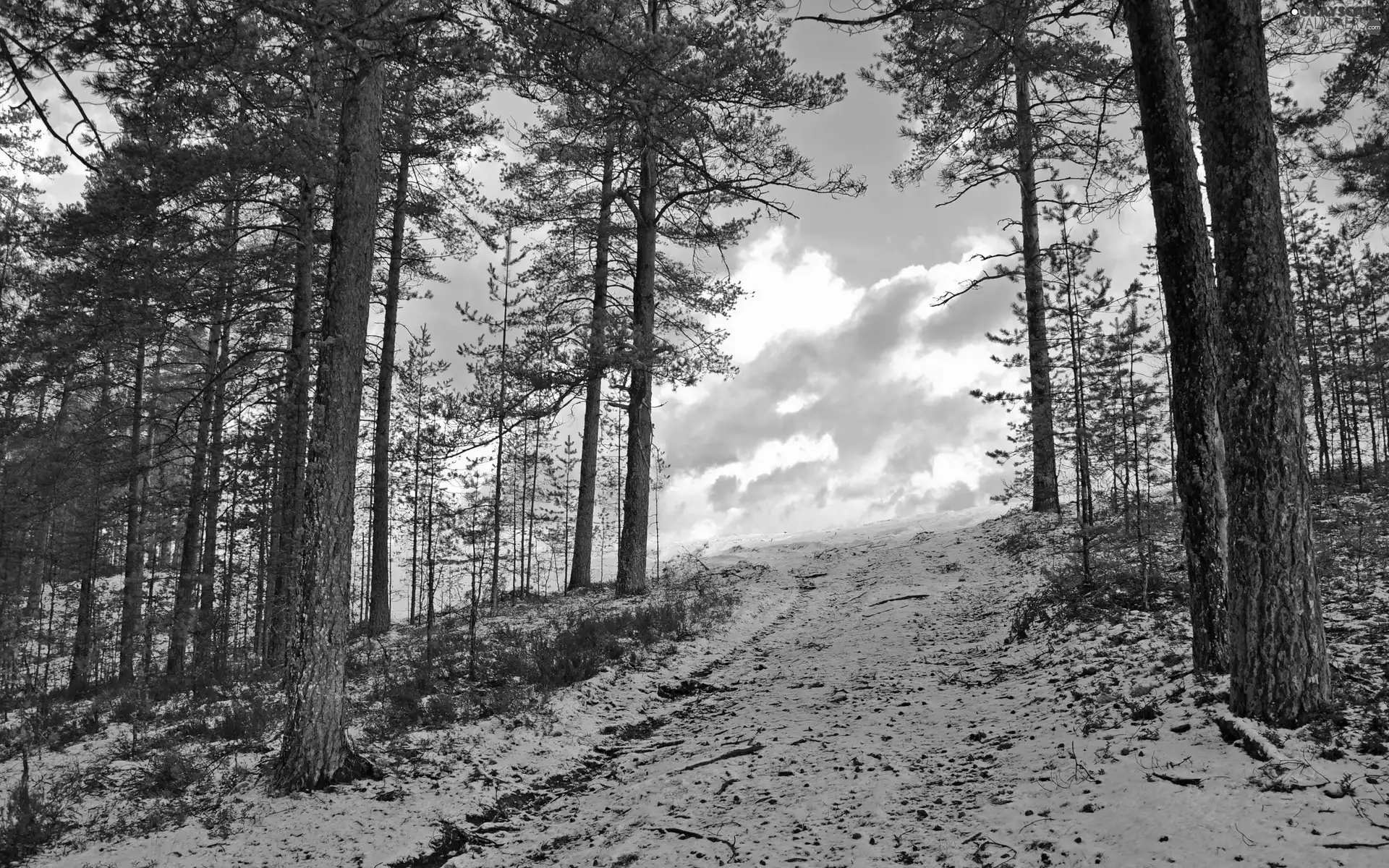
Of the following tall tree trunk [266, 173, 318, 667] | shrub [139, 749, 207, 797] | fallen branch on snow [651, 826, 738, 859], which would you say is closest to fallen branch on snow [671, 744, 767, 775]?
fallen branch on snow [651, 826, 738, 859]

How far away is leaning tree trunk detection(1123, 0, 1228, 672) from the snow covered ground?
83 cm

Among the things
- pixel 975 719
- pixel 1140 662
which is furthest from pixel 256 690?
pixel 1140 662

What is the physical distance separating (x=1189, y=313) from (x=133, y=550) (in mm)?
20812

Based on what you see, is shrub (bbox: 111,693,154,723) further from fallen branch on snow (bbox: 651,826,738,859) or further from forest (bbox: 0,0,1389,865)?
fallen branch on snow (bbox: 651,826,738,859)

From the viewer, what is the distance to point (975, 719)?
623 centimetres

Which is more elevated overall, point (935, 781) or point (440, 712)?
point (935, 781)

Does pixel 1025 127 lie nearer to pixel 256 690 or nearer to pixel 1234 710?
pixel 1234 710

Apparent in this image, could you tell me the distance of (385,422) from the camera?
14.5 metres

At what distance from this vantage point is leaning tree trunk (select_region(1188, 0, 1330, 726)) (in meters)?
4.57

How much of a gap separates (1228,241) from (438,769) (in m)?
7.81

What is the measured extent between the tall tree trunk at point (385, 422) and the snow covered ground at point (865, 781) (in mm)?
8260

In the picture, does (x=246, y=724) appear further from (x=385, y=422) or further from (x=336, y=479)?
(x=385, y=422)

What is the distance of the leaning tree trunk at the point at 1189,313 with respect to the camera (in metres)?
5.71

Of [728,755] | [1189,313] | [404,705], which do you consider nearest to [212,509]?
[404,705]
